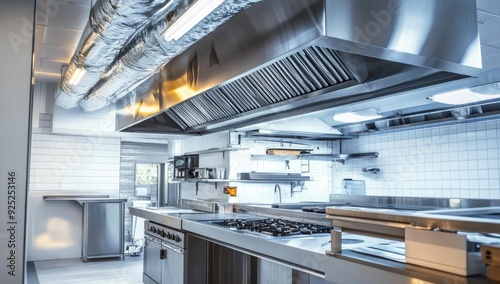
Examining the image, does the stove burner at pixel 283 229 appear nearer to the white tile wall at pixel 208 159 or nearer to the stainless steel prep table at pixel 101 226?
the white tile wall at pixel 208 159

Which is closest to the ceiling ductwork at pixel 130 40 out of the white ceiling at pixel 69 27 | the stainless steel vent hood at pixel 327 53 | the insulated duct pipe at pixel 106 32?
the insulated duct pipe at pixel 106 32

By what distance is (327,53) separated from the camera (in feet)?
9.33

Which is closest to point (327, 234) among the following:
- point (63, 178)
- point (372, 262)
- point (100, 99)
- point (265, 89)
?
point (372, 262)

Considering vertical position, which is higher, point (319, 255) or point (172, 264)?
point (319, 255)

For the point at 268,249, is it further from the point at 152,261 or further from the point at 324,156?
the point at 324,156

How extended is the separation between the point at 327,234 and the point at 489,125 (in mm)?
3242

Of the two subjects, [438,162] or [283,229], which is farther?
[438,162]

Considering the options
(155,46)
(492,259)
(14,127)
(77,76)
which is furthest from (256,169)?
(492,259)

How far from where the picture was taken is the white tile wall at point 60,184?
7641 mm

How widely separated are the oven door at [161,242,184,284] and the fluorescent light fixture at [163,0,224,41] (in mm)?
2071

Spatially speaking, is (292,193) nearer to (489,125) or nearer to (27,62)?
(489,125)

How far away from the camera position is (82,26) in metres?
4.86

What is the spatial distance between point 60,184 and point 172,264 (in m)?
4.44

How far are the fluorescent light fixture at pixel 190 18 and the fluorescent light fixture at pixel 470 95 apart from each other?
2753mm
